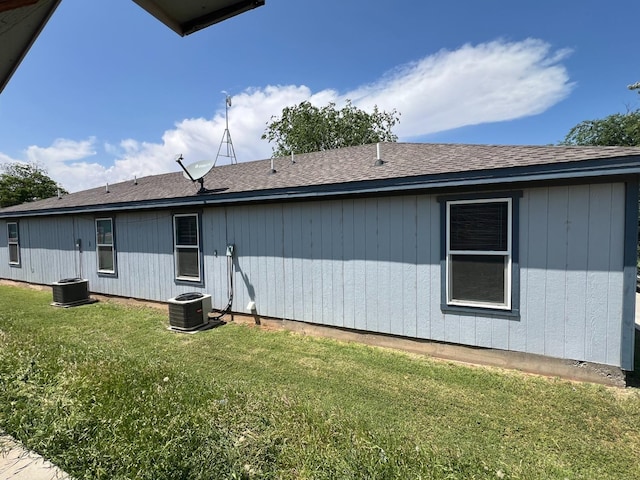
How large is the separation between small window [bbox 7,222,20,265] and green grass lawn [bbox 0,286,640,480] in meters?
8.39

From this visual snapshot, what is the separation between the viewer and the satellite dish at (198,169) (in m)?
6.72

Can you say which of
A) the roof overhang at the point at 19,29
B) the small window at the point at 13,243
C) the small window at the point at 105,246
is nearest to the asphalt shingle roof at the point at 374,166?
the small window at the point at 105,246

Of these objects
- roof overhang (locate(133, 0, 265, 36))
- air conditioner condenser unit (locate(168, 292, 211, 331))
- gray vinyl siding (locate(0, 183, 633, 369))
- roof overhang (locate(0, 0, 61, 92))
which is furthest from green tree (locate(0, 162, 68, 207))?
roof overhang (locate(133, 0, 265, 36))

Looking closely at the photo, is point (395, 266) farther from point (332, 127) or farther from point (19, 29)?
point (332, 127)

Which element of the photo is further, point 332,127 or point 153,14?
point 332,127

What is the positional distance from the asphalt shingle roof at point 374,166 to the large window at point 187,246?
560mm

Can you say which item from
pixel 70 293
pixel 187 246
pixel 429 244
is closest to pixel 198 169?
pixel 187 246

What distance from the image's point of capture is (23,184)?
2983 centimetres

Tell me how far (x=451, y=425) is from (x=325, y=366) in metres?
1.74

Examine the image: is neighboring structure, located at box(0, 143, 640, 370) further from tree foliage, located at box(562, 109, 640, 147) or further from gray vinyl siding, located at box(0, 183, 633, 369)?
tree foliage, located at box(562, 109, 640, 147)

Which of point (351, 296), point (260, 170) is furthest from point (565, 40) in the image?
point (351, 296)

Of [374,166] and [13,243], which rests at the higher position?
[374,166]

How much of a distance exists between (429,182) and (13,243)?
540 inches

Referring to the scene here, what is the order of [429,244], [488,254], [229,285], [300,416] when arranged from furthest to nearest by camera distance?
[229,285] < [429,244] < [488,254] < [300,416]
